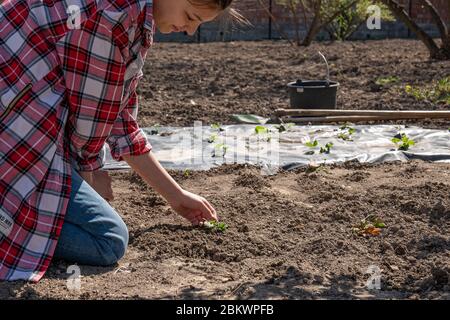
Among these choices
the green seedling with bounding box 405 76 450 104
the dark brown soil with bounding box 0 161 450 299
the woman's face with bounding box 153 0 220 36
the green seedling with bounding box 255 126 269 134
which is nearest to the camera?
the woman's face with bounding box 153 0 220 36

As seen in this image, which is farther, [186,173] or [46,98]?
[186,173]

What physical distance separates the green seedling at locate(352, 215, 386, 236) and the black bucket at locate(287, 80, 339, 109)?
129 inches

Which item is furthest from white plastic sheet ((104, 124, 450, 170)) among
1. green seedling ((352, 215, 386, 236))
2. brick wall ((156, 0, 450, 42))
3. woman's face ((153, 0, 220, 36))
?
brick wall ((156, 0, 450, 42))

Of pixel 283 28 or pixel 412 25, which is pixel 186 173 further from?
pixel 283 28

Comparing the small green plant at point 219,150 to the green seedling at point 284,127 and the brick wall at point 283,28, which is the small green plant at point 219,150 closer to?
the green seedling at point 284,127

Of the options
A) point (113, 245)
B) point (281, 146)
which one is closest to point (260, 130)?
point (281, 146)

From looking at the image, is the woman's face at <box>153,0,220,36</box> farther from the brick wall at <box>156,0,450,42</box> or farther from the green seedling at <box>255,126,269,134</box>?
the brick wall at <box>156,0,450,42</box>

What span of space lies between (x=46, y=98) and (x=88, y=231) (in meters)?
0.57

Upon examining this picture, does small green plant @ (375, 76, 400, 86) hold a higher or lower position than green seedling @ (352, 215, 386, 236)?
higher

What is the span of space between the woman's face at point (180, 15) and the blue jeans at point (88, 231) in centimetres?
72

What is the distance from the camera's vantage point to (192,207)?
3.58 m

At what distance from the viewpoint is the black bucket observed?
726 cm

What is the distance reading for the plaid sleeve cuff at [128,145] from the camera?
343 centimetres
